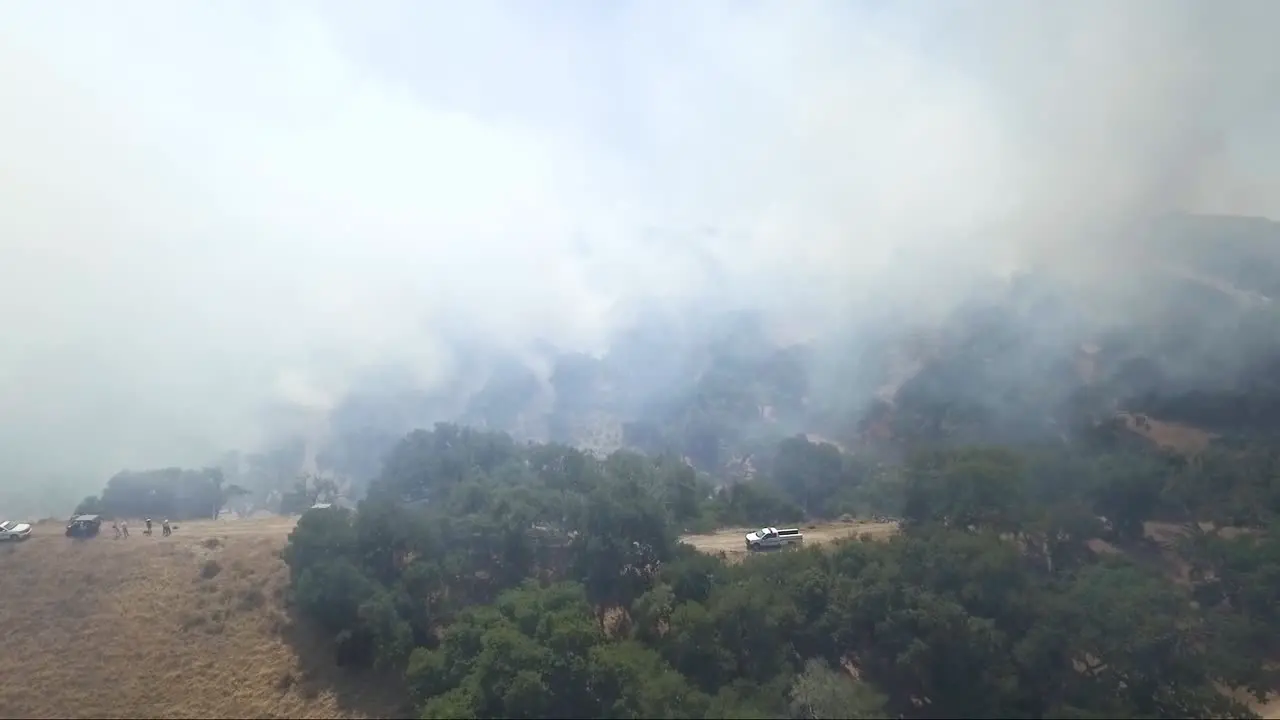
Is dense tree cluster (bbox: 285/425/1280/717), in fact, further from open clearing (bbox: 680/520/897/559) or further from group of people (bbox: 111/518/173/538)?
group of people (bbox: 111/518/173/538)

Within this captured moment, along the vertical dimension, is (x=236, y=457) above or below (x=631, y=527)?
above

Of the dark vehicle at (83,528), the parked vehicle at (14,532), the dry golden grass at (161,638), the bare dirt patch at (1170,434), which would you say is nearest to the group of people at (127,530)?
the dark vehicle at (83,528)

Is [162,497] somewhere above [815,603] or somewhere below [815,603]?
above

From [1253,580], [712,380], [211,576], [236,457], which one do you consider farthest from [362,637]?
[712,380]

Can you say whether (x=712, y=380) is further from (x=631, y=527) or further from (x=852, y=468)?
(x=631, y=527)

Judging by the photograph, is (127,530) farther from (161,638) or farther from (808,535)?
(808,535)

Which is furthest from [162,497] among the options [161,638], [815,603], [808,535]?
[815,603]
